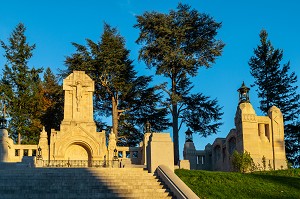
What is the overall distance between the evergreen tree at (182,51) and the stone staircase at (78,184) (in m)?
21.0

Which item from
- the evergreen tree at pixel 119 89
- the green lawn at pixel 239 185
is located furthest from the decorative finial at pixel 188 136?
the green lawn at pixel 239 185

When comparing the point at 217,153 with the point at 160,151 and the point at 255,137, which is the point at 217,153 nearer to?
the point at 255,137

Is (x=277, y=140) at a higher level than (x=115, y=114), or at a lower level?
lower

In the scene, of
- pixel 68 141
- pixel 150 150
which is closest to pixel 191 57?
pixel 68 141

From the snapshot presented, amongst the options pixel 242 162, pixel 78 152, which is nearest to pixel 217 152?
pixel 242 162

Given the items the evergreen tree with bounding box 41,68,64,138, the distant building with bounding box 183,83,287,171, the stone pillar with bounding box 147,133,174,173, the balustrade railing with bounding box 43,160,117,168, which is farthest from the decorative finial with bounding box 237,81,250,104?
the evergreen tree with bounding box 41,68,64,138

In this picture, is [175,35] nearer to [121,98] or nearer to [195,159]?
[121,98]

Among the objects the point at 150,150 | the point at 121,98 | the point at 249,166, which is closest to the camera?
the point at 150,150

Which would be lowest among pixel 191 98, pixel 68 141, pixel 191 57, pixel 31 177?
pixel 31 177

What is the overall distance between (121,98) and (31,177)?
28.9 meters

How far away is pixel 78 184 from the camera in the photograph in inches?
715

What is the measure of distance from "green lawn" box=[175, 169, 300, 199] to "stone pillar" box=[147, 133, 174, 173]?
798 mm

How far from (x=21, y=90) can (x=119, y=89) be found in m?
9.66

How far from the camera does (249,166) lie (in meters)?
27.4
